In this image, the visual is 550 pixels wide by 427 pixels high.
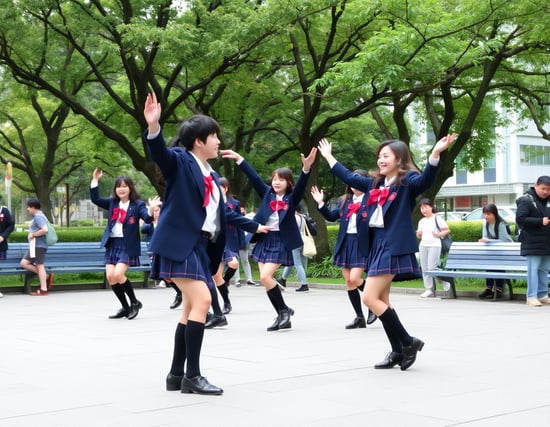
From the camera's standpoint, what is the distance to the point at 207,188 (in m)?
5.77

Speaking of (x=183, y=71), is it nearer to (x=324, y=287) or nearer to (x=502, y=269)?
(x=324, y=287)

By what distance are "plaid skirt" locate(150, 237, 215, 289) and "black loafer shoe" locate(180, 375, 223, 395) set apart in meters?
0.63

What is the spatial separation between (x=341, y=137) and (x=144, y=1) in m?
8.81

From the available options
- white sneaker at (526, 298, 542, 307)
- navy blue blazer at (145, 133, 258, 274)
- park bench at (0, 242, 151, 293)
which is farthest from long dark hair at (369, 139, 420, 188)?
park bench at (0, 242, 151, 293)

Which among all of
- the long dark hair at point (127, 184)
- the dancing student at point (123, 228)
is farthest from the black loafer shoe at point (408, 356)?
the long dark hair at point (127, 184)

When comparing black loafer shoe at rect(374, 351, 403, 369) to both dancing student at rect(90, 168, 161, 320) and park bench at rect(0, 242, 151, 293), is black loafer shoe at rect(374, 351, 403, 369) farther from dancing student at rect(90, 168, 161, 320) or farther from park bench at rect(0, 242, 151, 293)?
park bench at rect(0, 242, 151, 293)

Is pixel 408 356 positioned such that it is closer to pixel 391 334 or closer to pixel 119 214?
pixel 391 334

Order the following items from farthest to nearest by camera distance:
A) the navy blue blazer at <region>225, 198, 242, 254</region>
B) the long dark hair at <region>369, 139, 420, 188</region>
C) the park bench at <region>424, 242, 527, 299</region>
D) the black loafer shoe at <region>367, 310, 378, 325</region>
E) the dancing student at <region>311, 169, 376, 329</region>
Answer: the park bench at <region>424, 242, 527, 299</region> → the navy blue blazer at <region>225, 198, 242, 254</region> → the black loafer shoe at <region>367, 310, 378, 325</region> → the dancing student at <region>311, 169, 376, 329</region> → the long dark hair at <region>369, 139, 420, 188</region>

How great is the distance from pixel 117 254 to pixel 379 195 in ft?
16.0

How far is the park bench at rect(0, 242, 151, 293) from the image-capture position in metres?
16.3

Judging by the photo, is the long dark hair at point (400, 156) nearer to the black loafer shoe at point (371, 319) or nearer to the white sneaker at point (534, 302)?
the black loafer shoe at point (371, 319)

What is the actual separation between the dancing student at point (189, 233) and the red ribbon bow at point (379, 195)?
1.50m

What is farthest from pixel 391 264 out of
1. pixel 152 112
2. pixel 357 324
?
pixel 357 324

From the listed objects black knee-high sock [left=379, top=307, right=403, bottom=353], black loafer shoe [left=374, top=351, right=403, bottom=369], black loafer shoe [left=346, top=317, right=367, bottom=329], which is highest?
black knee-high sock [left=379, top=307, right=403, bottom=353]
